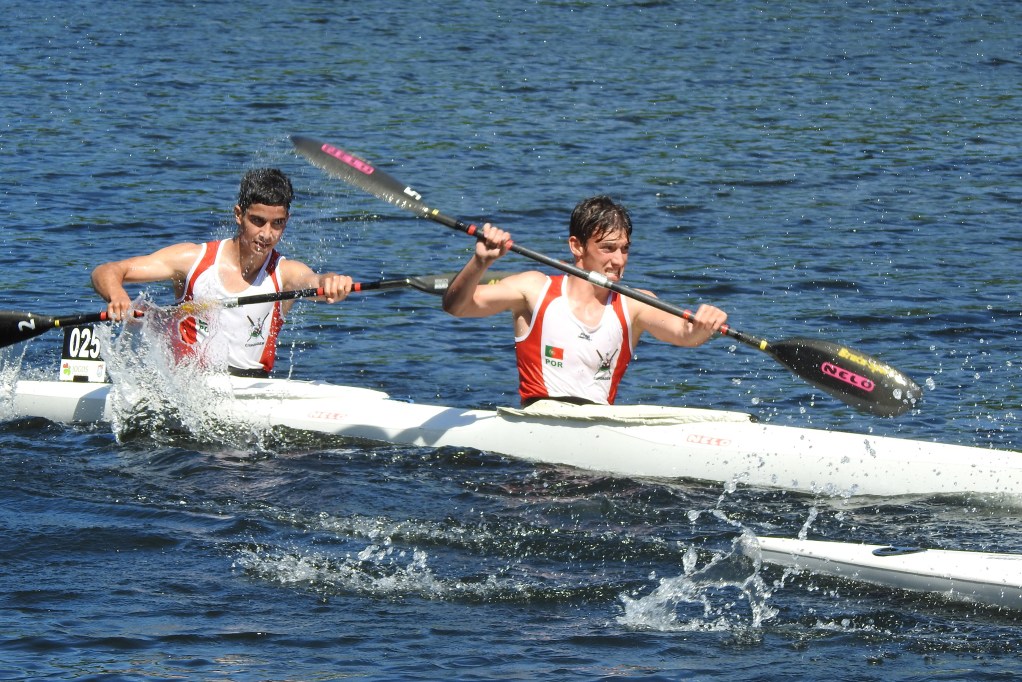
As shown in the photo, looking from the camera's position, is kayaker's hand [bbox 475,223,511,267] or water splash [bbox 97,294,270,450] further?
water splash [bbox 97,294,270,450]

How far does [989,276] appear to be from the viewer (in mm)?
12047

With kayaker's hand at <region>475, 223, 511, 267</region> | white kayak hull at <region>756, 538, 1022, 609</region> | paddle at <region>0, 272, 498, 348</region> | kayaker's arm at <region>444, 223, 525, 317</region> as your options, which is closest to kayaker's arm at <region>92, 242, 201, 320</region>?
paddle at <region>0, 272, 498, 348</region>

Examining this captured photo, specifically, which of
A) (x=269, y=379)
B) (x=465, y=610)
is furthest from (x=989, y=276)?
(x=465, y=610)

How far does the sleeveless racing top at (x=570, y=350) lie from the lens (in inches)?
304

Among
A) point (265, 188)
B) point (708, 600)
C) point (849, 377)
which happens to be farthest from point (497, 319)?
point (708, 600)

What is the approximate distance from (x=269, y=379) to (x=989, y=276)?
6212mm

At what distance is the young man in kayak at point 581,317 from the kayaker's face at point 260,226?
4.50 ft

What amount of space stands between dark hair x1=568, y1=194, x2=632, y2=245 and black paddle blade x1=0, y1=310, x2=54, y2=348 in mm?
3185

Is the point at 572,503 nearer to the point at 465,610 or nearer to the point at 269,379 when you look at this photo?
the point at 465,610

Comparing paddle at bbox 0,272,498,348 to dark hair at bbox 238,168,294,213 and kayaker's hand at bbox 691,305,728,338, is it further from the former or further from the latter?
kayaker's hand at bbox 691,305,728,338

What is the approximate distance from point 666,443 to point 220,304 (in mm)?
2559

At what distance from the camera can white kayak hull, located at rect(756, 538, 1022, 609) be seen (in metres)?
5.96

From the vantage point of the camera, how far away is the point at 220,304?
8.34 metres

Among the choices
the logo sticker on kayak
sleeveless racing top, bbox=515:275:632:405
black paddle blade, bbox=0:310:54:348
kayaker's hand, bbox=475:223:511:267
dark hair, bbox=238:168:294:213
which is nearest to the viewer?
kayaker's hand, bbox=475:223:511:267
